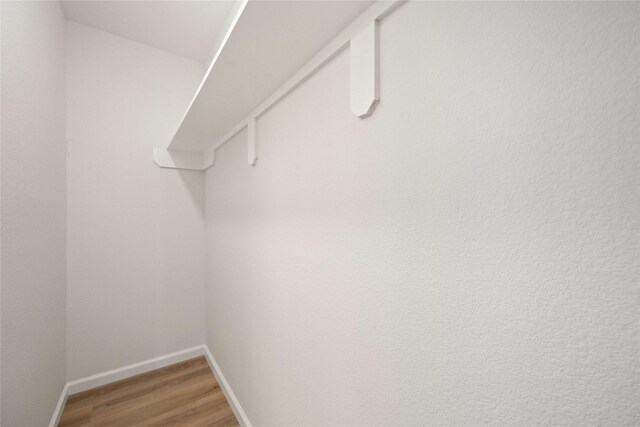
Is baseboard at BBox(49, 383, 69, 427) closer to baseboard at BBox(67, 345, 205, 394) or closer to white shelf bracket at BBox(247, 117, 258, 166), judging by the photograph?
baseboard at BBox(67, 345, 205, 394)

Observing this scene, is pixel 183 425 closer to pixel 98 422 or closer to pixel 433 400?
pixel 98 422

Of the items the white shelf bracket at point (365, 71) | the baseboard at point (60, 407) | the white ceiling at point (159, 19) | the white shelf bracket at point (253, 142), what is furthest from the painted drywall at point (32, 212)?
the white shelf bracket at point (365, 71)

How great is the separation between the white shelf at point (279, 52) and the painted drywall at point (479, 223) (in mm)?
47

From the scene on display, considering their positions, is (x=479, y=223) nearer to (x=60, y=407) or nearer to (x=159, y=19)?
(x=159, y=19)

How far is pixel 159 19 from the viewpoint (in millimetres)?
1688

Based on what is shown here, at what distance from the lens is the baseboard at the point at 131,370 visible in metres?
1.73

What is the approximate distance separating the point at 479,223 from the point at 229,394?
185 centimetres

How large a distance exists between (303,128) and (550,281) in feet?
2.70

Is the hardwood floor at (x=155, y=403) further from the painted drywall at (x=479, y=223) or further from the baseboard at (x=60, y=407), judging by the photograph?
the painted drywall at (x=479, y=223)

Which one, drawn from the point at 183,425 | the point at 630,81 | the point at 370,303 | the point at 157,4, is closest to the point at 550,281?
the point at 630,81

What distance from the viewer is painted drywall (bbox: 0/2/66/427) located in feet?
2.99

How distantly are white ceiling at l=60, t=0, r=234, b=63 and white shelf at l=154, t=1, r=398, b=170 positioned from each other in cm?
81

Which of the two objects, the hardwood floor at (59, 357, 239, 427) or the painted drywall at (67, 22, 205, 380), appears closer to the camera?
the hardwood floor at (59, 357, 239, 427)

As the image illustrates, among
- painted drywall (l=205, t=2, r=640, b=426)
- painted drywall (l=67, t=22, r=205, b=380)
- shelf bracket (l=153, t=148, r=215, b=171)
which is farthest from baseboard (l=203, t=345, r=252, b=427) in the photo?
shelf bracket (l=153, t=148, r=215, b=171)
